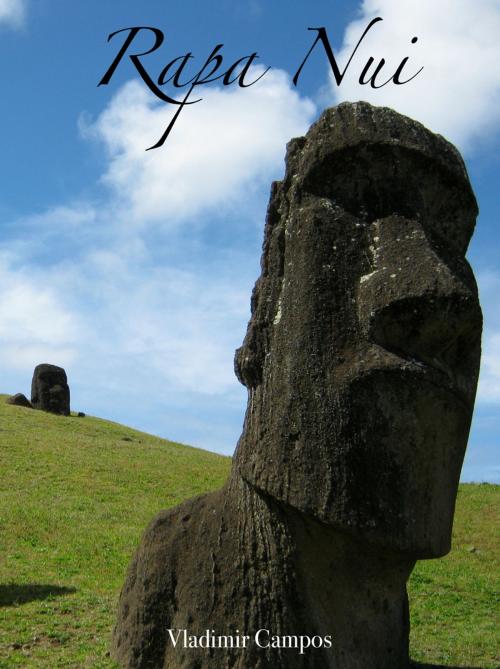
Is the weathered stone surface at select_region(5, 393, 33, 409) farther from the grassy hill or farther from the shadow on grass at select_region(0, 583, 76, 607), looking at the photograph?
the shadow on grass at select_region(0, 583, 76, 607)

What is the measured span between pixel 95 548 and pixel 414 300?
9913 millimetres

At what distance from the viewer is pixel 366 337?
5.10m

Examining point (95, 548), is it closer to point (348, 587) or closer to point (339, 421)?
point (348, 587)

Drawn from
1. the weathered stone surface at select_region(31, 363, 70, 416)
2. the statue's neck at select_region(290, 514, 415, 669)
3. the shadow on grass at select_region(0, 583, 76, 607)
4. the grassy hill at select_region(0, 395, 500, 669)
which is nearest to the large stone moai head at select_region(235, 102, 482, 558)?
the statue's neck at select_region(290, 514, 415, 669)

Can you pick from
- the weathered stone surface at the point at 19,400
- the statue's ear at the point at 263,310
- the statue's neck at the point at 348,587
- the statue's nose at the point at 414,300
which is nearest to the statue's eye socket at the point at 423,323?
the statue's nose at the point at 414,300

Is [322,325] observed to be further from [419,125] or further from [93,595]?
[93,595]

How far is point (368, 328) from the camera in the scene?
510 cm

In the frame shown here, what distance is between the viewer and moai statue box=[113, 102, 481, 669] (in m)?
5.00

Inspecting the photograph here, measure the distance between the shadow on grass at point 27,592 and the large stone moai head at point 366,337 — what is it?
4.88 meters

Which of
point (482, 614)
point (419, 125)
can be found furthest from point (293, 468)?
point (482, 614)

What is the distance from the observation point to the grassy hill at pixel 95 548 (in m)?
7.76

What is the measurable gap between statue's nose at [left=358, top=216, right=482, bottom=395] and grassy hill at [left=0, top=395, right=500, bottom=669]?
3325 millimetres

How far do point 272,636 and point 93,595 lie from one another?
16.0ft

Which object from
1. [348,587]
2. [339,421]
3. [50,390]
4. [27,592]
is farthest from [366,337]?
[50,390]
